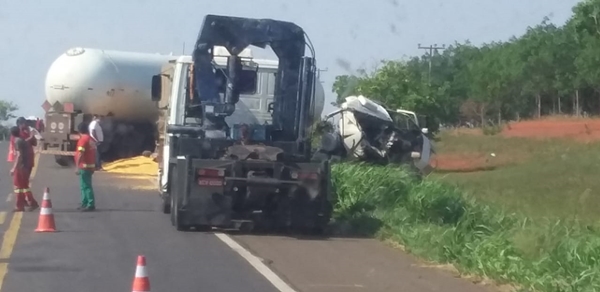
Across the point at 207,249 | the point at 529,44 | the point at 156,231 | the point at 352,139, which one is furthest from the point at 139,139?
the point at 529,44

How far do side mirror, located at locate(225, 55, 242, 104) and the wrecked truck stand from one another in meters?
8.97

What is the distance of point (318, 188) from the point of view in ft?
57.7

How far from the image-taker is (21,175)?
20516 millimetres

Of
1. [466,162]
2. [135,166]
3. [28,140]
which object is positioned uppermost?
[466,162]

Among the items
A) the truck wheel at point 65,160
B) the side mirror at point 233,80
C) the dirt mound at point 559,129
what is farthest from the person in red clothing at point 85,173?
the dirt mound at point 559,129

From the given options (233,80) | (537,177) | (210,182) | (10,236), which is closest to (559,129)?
(537,177)

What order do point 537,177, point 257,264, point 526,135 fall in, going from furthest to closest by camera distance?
point 526,135
point 537,177
point 257,264

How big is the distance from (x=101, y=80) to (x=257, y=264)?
21632 millimetres

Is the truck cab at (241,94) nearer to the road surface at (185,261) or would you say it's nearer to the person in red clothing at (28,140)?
the road surface at (185,261)

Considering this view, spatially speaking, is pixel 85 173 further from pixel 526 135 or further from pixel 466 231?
pixel 526 135

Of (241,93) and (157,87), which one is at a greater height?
(157,87)

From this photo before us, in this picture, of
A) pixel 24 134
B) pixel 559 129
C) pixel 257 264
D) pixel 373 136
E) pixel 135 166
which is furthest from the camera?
pixel 559 129

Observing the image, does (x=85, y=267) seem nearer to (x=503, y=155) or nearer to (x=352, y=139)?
(x=352, y=139)

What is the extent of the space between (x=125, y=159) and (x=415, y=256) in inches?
912
